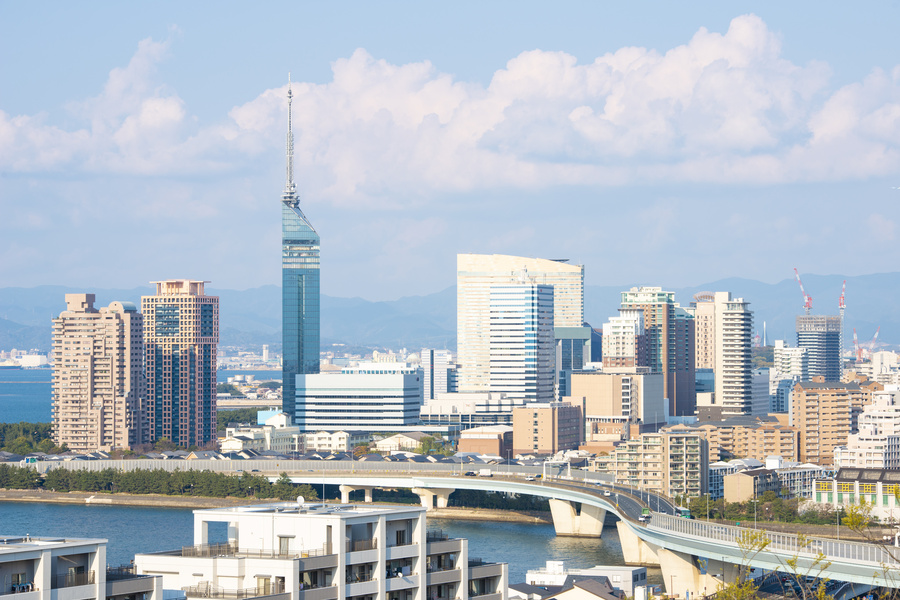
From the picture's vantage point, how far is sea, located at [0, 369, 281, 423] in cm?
9269

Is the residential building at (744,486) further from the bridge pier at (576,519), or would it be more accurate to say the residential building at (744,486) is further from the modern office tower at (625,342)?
the modern office tower at (625,342)

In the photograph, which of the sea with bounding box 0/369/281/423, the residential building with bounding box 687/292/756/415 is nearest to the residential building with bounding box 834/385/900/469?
the residential building with bounding box 687/292/756/415

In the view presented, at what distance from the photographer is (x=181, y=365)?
64.9 metres

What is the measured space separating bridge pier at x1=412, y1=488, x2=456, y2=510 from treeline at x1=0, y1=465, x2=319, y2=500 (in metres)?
3.43

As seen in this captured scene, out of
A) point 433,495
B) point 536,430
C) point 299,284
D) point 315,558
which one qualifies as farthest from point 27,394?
point 315,558

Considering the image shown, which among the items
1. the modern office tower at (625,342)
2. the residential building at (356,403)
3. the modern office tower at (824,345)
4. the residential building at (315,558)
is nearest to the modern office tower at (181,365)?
the residential building at (356,403)

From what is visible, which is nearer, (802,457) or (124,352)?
(802,457)

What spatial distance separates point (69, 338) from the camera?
61312mm

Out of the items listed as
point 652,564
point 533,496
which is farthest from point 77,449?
point 652,564

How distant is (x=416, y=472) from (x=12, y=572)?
36485 millimetres

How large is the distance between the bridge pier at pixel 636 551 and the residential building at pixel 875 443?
16.9 metres

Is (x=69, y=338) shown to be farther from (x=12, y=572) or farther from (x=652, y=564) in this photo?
(x=12, y=572)

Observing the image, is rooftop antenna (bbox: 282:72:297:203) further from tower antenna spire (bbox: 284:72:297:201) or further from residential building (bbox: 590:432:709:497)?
residential building (bbox: 590:432:709:497)

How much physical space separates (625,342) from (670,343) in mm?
4758
